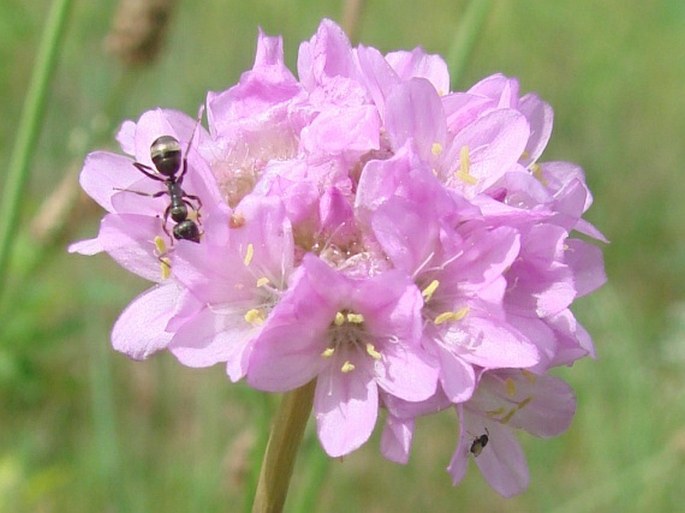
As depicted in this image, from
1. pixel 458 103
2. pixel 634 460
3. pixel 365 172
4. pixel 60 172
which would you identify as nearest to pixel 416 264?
pixel 365 172

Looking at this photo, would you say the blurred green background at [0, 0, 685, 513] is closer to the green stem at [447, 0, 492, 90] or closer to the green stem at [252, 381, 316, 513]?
the green stem at [447, 0, 492, 90]

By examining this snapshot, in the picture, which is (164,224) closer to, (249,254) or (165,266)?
(165,266)

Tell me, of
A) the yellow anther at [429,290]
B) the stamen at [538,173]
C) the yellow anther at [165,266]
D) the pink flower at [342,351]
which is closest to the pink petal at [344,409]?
the pink flower at [342,351]

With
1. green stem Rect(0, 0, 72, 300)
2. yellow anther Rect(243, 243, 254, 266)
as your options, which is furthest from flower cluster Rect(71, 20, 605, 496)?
green stem Rect(0, 0, 72, 300)

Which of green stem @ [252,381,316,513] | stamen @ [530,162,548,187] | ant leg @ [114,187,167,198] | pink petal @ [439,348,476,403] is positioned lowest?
green stem @ [252,381,316,513]

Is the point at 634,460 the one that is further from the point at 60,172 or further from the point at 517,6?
the point at 517,6

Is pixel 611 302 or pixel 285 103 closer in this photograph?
pixel 285 103
